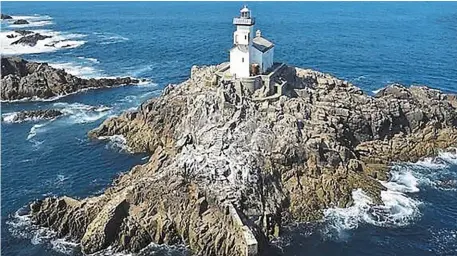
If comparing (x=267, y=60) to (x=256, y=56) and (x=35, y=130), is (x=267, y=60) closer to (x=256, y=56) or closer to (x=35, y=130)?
(x=256, y=56)

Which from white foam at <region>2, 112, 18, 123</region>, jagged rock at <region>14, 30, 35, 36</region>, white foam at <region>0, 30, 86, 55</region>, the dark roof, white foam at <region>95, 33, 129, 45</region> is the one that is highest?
the dark roof

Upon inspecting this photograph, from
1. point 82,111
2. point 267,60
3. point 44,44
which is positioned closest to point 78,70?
point 82,111

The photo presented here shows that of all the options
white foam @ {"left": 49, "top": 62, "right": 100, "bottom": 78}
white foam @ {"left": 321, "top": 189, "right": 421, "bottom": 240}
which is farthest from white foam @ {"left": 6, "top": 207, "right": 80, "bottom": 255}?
white foam @ {"left": 49, "top": 62, "right": 100, "bottom": 78}

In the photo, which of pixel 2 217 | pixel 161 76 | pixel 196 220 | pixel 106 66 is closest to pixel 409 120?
pixel 196 220

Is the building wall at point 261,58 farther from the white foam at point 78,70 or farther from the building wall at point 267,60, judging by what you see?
the white foam at point 78,70

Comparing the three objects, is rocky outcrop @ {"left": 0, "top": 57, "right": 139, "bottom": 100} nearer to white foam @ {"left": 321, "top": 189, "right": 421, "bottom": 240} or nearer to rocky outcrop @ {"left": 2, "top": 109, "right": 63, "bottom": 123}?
rocky outcrop @ {"left": 2, "top": 109, "right": 63, "bottom": 123}

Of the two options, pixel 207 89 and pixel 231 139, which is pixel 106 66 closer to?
pixel 207 89

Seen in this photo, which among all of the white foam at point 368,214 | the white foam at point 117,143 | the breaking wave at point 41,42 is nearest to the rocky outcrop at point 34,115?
the white foam at point 117,143
